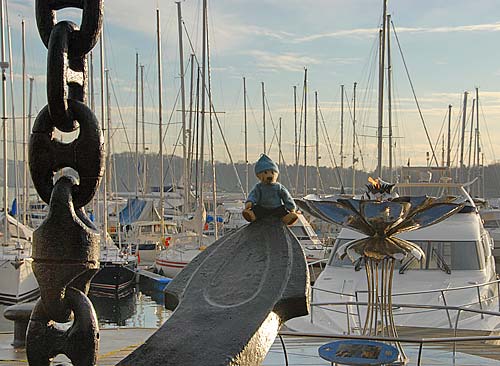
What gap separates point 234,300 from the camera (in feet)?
12.7

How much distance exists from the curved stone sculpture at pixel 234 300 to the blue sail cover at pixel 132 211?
108 feet

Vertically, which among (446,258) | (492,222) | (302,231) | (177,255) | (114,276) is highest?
(446,258)

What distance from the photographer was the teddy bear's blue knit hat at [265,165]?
16.3 ft

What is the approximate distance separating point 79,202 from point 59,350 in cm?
58

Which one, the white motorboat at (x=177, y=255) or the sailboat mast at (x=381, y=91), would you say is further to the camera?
the white motorboat at (x=177, y=255)

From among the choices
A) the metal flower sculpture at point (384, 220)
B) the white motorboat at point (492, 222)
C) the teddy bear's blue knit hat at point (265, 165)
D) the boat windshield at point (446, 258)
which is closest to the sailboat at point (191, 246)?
the boat windshield at point (446, 258)

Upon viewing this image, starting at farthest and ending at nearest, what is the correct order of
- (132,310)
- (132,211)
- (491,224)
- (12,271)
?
(491,224) < (132,211) < (132,310) < (12,271)

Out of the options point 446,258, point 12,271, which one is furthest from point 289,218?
point 12,271

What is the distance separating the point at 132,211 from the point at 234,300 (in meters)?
34.9

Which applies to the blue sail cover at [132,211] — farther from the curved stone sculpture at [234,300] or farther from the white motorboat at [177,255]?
the curved stone sculpture at [234,300]

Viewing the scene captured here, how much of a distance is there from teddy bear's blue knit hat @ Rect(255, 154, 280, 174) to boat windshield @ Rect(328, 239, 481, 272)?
8.53 metres

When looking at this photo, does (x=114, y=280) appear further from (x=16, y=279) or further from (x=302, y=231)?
(x=302, y=231)

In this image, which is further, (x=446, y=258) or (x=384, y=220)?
(x=446, y=258)

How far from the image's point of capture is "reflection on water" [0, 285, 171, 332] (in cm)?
2243
